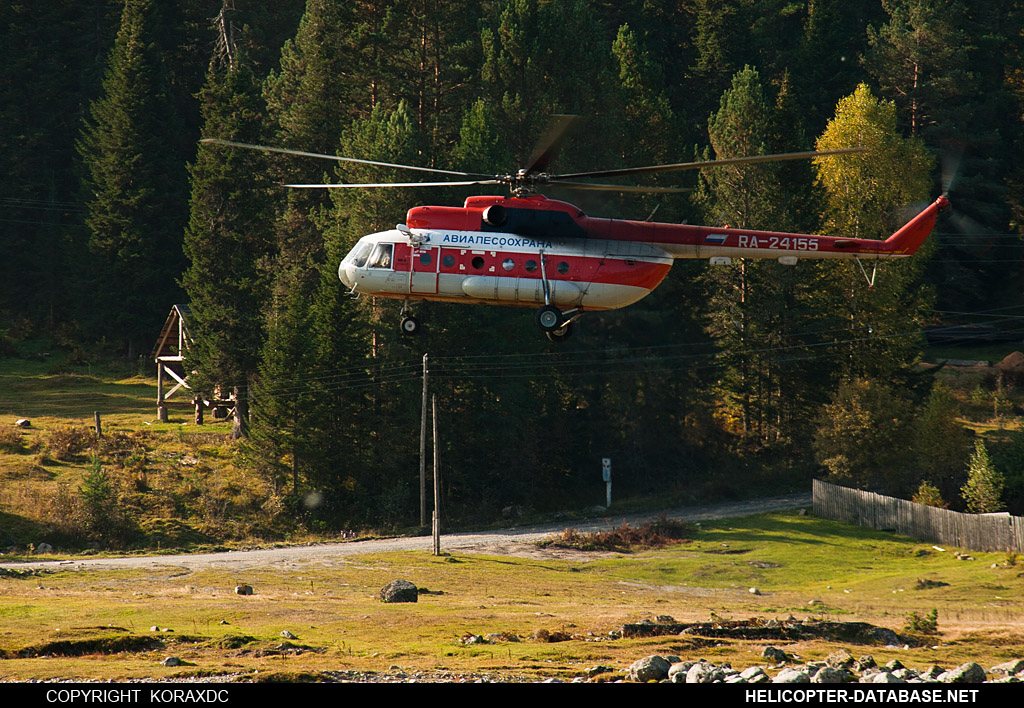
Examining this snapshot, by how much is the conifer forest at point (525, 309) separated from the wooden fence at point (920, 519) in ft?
6.98

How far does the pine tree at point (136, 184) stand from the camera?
71.1m

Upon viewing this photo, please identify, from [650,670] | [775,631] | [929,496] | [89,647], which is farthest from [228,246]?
[650,670]

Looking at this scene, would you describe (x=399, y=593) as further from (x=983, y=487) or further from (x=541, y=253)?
(x=983, y=487)

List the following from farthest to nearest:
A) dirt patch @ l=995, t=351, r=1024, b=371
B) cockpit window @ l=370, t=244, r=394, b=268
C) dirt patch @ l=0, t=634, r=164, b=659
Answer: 1. dirt patch @ l=995, t=351, r=1024, b=371
2. cockpit window @ l=370, t=244, r=394, b=268
3. dirt patch @ l=0, t=634, r=164, b=659

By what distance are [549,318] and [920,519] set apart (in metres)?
28.6

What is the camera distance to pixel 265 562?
4206cm

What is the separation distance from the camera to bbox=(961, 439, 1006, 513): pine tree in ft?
152

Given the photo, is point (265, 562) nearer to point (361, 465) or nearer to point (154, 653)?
point (361, 465)

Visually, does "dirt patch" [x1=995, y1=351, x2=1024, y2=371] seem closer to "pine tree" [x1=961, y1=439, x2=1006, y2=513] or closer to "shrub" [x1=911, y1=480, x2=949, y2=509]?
"shrub" [x1=911, y1=480, x2=949, y2=509]

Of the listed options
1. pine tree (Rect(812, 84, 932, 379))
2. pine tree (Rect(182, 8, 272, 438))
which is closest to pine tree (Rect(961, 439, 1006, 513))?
pine tree (Rect(812, 84, 932, 379))

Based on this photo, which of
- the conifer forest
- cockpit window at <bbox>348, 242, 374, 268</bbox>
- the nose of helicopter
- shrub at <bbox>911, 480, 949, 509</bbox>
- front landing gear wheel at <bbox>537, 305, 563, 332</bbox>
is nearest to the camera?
front landing gear wheel at <bbox>537, 305, 563, 332</bbox>

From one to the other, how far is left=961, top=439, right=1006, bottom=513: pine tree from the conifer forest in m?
3.57

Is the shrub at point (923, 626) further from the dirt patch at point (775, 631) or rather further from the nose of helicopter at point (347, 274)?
the nose of helicopter at point (347, 274)

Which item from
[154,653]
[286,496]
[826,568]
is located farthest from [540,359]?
[154,653]
